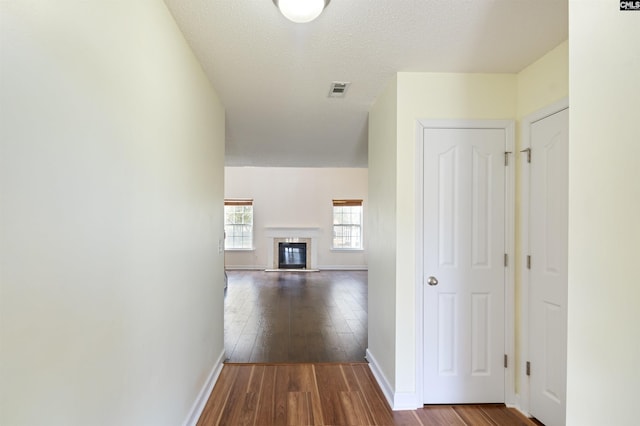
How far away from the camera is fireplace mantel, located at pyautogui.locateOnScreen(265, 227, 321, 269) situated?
32.8 ft

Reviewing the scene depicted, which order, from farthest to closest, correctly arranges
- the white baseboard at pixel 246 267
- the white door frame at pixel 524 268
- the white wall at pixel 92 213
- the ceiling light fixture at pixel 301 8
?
1. the white baseboard at pixel 246 267
2. the white door frame at pixel 524 268
3. the ceiling light fixture at pixel 301 8
4. the white wall at pixel 92 213

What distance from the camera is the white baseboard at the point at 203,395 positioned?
7.02 feet

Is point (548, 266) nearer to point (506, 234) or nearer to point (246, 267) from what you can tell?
point (506, 234)

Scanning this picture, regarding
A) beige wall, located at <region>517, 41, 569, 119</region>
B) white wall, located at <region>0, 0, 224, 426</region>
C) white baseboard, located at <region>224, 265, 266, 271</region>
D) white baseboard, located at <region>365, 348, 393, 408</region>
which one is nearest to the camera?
Result: white wall, located at <region>0, 0, 224, 426</region>

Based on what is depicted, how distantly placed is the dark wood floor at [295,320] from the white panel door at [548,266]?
163cm

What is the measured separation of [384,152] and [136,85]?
6.44 ft

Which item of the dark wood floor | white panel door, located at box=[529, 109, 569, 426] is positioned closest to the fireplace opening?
the dark wood floor

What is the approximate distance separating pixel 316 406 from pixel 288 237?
302 inches

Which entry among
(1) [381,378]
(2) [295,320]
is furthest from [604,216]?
(2) [295,320]

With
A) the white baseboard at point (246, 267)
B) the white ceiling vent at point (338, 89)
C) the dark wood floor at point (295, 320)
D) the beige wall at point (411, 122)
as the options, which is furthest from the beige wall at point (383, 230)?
the white baseboard at point (246, 267)

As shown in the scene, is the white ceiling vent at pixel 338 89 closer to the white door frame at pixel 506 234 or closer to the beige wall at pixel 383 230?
the beige wall at pixel 383 230

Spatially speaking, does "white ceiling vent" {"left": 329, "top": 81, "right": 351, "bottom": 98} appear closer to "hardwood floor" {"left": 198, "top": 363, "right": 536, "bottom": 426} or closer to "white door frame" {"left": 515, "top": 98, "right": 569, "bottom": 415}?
"white door frame" {"left": 515, "top": 98, "right": 569, "bottom": 415}

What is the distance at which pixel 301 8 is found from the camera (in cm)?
154

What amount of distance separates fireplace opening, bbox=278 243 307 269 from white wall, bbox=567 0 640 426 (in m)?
9.31
